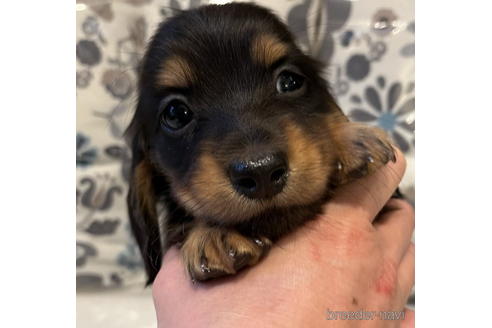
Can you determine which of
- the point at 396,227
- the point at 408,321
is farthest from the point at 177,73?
the point at 408,321

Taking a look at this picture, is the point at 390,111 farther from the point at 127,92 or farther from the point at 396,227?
the point at 127,92

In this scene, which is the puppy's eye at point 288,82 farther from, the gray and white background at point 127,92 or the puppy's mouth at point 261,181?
the gray and white background at point 127,92

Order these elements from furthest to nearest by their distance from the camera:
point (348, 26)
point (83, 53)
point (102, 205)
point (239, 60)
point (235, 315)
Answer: point (102, 205)
point (348, 26)
point (83, 53)
point (239, 60)
point (235, 315)

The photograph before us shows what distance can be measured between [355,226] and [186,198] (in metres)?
0.56

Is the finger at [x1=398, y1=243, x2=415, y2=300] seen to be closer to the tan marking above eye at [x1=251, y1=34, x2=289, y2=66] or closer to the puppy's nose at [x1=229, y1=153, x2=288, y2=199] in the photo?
the puppy's nose at [x1=229, y1=153, x2=288, y2=199]

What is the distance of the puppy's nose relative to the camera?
1.11 meters

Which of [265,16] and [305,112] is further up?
[265,16]

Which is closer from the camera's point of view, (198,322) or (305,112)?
(198,322)

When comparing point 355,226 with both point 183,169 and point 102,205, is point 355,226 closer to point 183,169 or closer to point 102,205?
point 183,169

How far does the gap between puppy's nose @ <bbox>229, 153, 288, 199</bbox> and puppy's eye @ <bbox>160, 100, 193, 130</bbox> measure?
384 mm

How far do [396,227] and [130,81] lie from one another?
1.30 m

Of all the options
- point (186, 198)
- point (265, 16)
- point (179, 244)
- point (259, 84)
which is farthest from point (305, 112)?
point (179, 244)

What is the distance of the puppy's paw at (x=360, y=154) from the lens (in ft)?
4.99

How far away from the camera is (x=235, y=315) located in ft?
3.85
